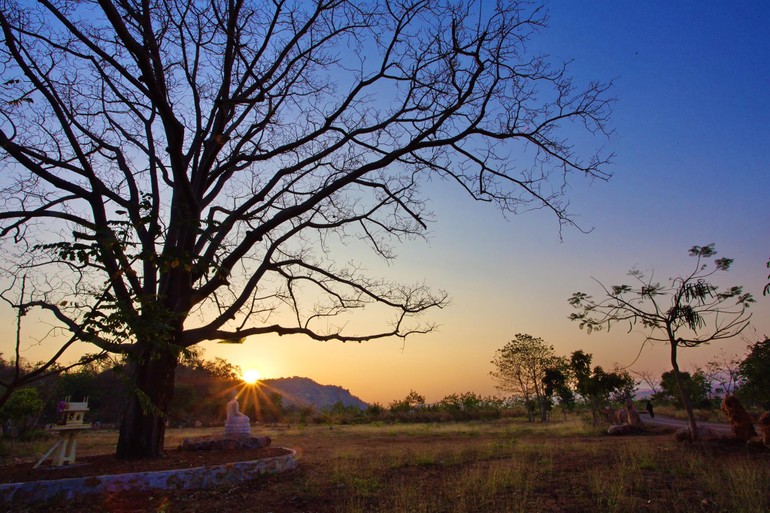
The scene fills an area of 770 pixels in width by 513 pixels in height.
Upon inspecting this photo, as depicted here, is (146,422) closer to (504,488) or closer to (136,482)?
(136,482)

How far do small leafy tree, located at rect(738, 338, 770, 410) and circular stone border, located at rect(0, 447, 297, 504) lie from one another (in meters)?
21.7

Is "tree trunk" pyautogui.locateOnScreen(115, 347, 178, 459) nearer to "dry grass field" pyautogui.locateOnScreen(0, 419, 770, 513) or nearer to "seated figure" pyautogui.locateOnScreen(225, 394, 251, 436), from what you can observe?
"dry grass field" pyautogui.locateOnScreen(0, 419, 770, 513)

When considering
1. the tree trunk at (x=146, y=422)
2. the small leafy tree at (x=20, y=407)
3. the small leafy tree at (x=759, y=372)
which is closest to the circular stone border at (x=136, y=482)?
the tree trunk at (x=146, y=422)

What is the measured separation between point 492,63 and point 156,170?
789 cm

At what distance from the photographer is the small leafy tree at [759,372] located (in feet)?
65.1

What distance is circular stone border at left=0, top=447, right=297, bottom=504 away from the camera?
20.9 feet

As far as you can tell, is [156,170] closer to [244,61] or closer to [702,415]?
[244,61]

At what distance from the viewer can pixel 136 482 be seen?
6.91 metres

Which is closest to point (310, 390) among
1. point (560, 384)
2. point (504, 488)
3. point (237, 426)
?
point (560, 384)

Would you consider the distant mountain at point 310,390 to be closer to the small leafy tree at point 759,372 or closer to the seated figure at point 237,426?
the small leafy tree at point 759,372

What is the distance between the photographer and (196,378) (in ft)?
157

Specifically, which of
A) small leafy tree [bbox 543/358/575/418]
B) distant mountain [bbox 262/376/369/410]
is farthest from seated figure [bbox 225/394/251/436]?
distant mountain [bbox 262/376/369/410]

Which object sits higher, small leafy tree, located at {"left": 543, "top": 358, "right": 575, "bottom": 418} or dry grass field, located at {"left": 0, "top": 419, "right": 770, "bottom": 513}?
small leafy tree, located at {"left": 543, "top": 358, "right": 575, "bottom": 418}

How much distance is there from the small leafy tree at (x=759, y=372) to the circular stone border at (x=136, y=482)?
2171cm
